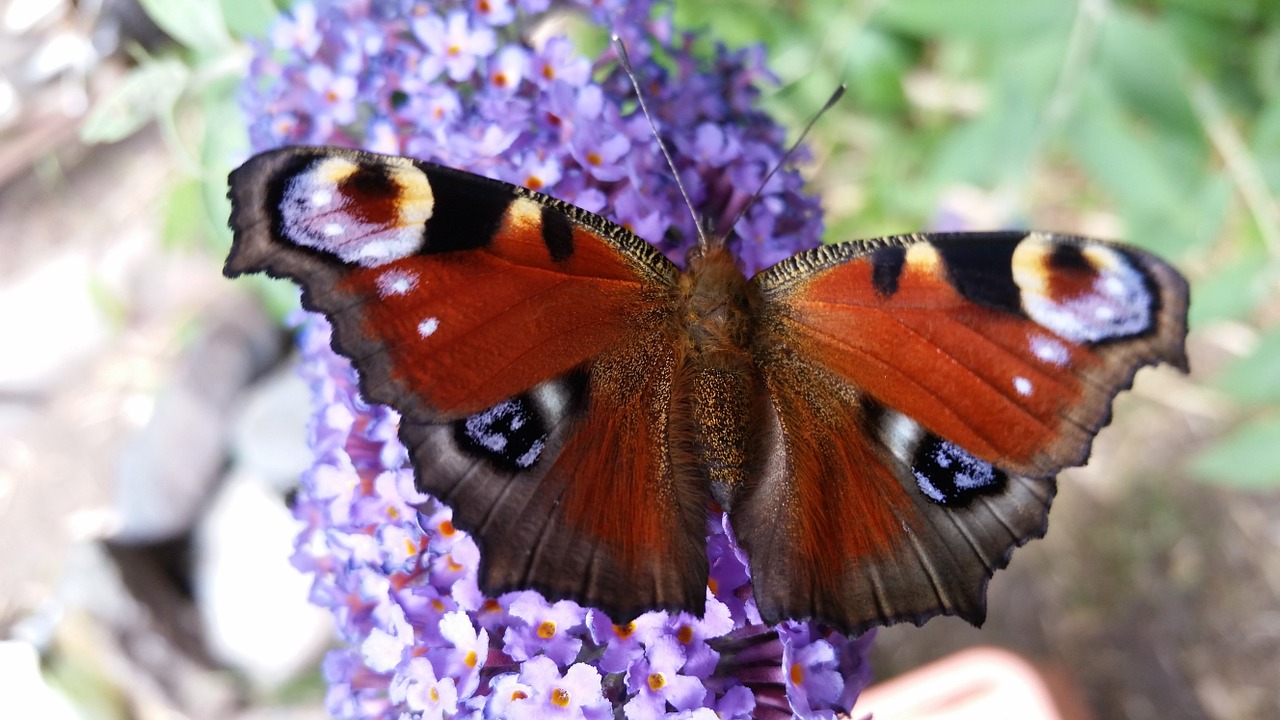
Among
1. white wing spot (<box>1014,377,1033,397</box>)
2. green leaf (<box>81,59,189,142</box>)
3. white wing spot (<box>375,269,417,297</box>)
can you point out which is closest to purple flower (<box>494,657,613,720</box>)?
white wing spot (<box>375,269,417,297</box>)

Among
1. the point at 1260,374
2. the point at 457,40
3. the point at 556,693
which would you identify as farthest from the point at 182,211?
the point at 1260,374

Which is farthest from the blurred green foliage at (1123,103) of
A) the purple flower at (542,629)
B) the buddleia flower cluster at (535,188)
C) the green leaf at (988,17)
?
the purple flower at (542,629)

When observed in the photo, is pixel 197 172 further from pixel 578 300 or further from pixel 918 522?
pixel 918 522

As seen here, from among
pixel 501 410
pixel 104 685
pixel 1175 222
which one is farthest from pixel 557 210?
pixel 104 685

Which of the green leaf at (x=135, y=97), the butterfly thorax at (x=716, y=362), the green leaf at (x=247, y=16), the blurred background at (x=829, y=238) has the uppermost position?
the green leaf at (x=247, y=16)

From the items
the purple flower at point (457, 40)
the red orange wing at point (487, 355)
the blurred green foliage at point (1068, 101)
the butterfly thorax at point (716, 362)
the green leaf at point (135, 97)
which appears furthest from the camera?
the blurred green foliage at point (1068, 101)

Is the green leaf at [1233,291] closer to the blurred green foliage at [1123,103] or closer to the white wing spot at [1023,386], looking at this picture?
the blurred green foliage at [1123,103]
